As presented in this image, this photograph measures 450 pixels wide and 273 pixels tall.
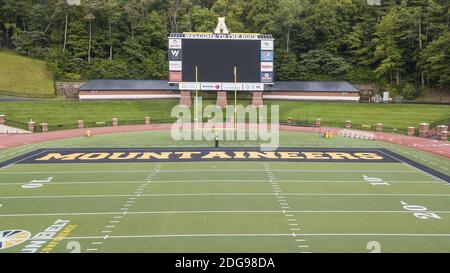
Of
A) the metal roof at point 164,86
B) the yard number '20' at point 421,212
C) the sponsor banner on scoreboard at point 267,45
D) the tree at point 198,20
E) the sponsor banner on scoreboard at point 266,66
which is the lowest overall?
the yard number '20' at point 421,212

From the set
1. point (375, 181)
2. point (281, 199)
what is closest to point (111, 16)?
point (375, 181)

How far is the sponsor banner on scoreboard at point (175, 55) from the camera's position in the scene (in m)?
46.0

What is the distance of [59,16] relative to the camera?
68.6 meters

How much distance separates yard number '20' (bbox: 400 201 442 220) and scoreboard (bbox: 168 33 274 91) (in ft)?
111

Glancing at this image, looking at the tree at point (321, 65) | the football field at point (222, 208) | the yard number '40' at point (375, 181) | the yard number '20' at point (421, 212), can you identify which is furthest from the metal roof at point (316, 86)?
the yard number '20' at point (421, 212)

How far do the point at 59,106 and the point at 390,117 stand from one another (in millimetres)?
37882

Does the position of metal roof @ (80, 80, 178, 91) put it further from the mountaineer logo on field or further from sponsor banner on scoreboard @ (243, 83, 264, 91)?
the mountaineer logo on field

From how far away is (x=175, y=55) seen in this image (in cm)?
4616

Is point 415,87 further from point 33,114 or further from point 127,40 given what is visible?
point 33,114

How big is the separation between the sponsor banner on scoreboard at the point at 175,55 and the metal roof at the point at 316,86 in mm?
14932

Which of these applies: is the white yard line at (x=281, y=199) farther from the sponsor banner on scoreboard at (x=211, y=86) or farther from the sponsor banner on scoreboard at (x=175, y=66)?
the sponsor banner on scoreboard at (x=175, y=66)

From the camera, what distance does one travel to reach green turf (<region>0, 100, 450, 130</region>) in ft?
142
